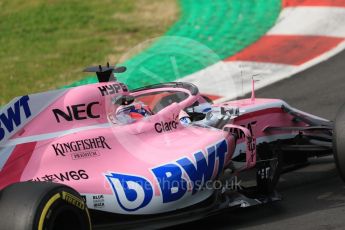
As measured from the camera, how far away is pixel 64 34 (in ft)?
49.1

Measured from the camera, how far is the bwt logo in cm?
661

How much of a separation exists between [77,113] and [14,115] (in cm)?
55

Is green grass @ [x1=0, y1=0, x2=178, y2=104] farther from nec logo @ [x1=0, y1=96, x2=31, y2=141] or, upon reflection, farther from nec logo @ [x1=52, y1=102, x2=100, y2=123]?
nec logo @ [x1=0, y1=96, x2=31, y2=141]

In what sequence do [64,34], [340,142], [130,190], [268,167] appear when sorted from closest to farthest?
[130,190] < [340,142] < [268,167] < [64,34]

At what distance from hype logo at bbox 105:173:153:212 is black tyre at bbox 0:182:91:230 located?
597 mm

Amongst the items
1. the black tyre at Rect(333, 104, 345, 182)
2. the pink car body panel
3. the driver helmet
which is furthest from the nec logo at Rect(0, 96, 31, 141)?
the black tyre at Rect(333, 104, 345, 182)

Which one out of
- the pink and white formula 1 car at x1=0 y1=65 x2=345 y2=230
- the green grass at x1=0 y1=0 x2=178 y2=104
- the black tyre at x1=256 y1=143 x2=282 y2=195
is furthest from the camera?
the green grass at x1=0 y1=0 x2=178 y2=104

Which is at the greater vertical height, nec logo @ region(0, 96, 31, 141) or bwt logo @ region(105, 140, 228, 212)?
nec logo @ region(0, 96, 31, 141)

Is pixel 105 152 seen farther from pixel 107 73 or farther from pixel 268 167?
pixel 268 167

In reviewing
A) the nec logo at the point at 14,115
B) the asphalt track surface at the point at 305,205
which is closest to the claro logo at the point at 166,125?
the asphalt track surface at the point at 305,205

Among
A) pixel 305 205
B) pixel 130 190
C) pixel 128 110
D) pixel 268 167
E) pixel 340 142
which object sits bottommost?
pixel 305 205

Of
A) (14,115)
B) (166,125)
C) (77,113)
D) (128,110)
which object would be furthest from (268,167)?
(14,115)

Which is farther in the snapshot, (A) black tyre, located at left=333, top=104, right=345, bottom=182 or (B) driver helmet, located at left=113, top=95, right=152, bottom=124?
(A) black tyre, located at left=333, top=104, right=345, bottom=182

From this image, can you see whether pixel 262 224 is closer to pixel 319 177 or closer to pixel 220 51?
pixel 319 177
